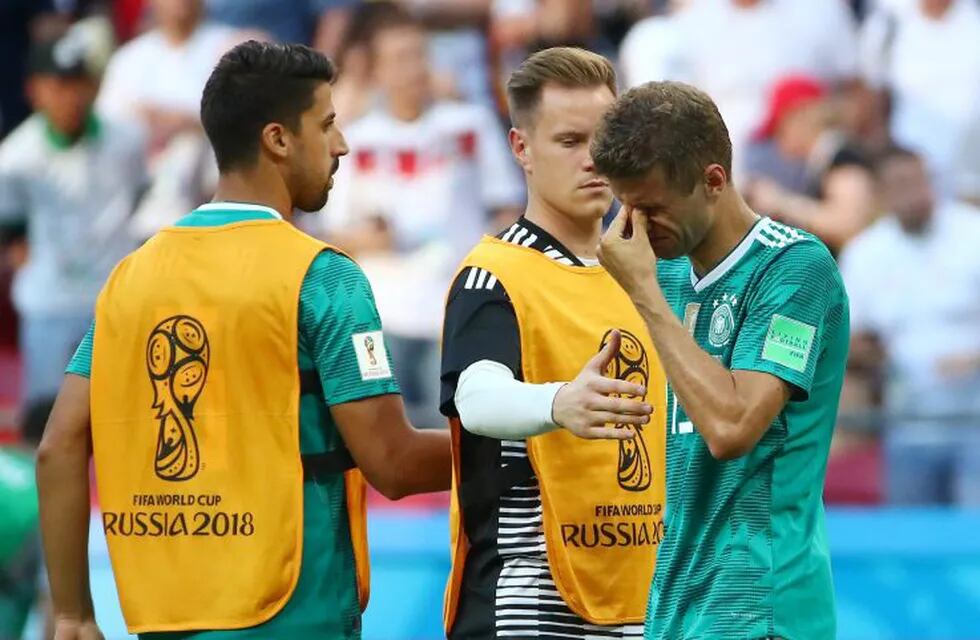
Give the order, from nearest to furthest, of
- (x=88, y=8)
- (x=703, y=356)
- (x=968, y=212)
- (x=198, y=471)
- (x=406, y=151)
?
(x=703, y=356)
(x=198, y=471)
(x=968, y=212)
(x=406, y=151)
(x=88, y=8)

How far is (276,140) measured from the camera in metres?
4.39

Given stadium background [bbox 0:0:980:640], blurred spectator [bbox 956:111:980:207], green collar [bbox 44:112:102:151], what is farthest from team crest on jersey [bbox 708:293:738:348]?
green collar [bbox 44:112:102:151]

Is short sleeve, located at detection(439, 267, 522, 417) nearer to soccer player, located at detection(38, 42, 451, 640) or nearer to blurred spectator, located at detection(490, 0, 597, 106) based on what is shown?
soccer player, located at detection(38, 42, 451, 640)

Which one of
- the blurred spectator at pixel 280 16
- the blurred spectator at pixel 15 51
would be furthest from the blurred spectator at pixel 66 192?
the blurred spectator at pixel 15 51

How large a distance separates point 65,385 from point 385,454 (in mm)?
818

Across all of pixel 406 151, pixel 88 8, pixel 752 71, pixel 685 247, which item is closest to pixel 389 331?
pixel 406 151

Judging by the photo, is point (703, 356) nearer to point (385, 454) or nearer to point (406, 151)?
point (385, 454)

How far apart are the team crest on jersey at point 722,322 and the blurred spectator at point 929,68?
6.25 metres

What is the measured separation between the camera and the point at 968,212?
9.29 m

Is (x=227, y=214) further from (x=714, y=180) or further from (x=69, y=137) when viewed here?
(x=69, y=137)

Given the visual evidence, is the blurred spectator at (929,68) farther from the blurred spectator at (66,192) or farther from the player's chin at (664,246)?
the player's chin at (664,246)

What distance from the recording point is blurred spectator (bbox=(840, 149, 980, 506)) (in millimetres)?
8617

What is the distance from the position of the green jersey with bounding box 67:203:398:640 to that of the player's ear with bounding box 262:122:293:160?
294 mm

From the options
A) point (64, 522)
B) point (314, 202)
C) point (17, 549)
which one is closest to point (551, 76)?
point (314, 202)
